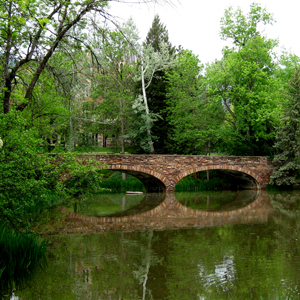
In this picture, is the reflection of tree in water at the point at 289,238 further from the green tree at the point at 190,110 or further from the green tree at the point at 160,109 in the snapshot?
the green tree at the point at 160,109

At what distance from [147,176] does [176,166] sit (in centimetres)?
210

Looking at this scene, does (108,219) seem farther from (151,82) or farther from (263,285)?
(151,82)

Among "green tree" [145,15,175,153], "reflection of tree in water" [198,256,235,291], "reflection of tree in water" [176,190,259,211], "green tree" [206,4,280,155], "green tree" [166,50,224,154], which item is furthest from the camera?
"green tree" [145,15,175,153]

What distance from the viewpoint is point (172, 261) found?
5.90 meters

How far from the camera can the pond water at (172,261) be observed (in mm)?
4477

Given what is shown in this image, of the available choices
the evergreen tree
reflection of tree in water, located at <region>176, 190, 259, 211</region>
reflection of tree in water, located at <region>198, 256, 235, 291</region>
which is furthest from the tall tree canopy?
reflection of tree in water, located at <region>198, 256, 235, 291</region>

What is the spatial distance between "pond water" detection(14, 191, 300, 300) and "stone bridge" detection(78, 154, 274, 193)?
403 inches

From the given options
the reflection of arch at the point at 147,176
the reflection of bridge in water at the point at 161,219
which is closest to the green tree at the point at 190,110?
the reflection of arch at the point at 147,176

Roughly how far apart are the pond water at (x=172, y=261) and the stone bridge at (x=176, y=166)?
1025cm

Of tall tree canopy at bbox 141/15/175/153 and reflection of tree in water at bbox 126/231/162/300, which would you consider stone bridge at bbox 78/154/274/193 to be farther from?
reflection of tree in water at bbox 126/231/162/300

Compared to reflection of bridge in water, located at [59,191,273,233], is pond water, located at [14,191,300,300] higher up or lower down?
higher up

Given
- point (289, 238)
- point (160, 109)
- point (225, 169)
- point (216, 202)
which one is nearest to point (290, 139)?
point (225, 169)

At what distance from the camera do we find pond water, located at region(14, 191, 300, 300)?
448 cm

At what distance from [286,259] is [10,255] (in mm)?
4156
